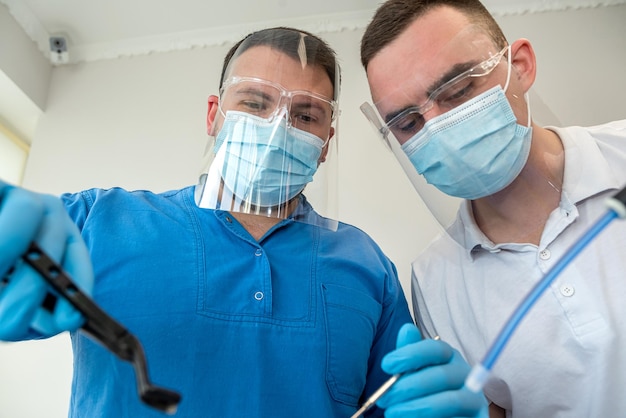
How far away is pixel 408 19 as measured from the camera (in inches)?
46.9

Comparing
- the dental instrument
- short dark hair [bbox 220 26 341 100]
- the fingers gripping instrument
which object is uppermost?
short dark hair [bbox 220 26 341 100]

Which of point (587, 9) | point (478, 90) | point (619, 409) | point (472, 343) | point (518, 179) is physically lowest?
point (619, 409)

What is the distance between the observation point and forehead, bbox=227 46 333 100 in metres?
1.12

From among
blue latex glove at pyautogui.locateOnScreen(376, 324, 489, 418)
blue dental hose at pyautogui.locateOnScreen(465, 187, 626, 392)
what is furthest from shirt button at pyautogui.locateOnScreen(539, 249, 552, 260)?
blue dental hose at pyautogui.locateOnScreen(465, 187, 626, 392)

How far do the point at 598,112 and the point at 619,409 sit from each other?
1309 millimetres

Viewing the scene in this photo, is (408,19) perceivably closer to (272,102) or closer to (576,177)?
(272,102)

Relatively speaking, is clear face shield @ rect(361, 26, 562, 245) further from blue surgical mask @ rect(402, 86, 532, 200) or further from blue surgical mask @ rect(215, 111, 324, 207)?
blue surgical mask @ rect(215, 111, 324, 207)

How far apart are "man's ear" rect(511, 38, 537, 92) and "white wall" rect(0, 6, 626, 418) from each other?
62 cm

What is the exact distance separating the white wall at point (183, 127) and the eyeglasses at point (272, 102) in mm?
785

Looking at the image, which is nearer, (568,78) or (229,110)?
(229,110)

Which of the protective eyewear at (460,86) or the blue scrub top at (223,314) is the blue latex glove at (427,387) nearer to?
the blue scrub top at (223,314)

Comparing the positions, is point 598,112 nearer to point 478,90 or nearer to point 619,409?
point 478,90

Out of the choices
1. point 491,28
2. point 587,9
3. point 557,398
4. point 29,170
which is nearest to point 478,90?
point 491,28

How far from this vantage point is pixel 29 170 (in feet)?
7.05
